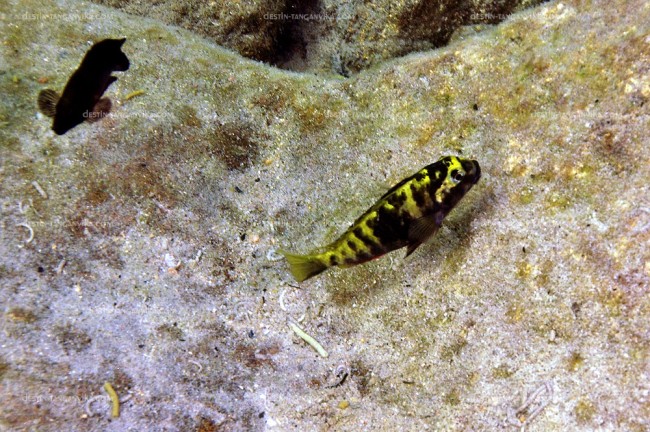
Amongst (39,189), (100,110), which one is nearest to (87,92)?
(100,110)

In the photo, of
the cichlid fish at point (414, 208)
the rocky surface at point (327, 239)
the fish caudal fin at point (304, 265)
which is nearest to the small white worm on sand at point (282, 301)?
the rocky surface at point (327, 239)

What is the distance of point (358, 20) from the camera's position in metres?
4.67

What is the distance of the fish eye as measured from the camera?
2738mm

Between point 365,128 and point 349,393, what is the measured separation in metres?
2.63

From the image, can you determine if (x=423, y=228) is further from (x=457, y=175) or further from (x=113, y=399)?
(x=113, y=399)

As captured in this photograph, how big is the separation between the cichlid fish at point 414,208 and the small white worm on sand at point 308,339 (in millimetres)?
1038

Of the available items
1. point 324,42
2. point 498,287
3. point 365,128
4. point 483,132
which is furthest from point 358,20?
point 498,287

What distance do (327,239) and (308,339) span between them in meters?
0.98

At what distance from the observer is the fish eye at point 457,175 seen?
108 inches

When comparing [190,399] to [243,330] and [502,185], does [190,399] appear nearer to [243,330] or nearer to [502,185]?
[243,330]

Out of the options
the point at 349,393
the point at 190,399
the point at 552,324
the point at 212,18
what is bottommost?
the point at 190,399

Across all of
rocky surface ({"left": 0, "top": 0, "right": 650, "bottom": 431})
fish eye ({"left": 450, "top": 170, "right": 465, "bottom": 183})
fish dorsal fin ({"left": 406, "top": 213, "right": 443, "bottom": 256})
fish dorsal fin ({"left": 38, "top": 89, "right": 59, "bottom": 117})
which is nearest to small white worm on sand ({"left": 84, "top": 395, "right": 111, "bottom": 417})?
rocky surface ({"left": 0, "top": 0, "right": 650, "bottom": 431})

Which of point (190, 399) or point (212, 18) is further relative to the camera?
point (212, 18)

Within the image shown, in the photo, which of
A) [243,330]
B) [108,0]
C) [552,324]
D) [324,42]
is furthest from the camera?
[324,42]
